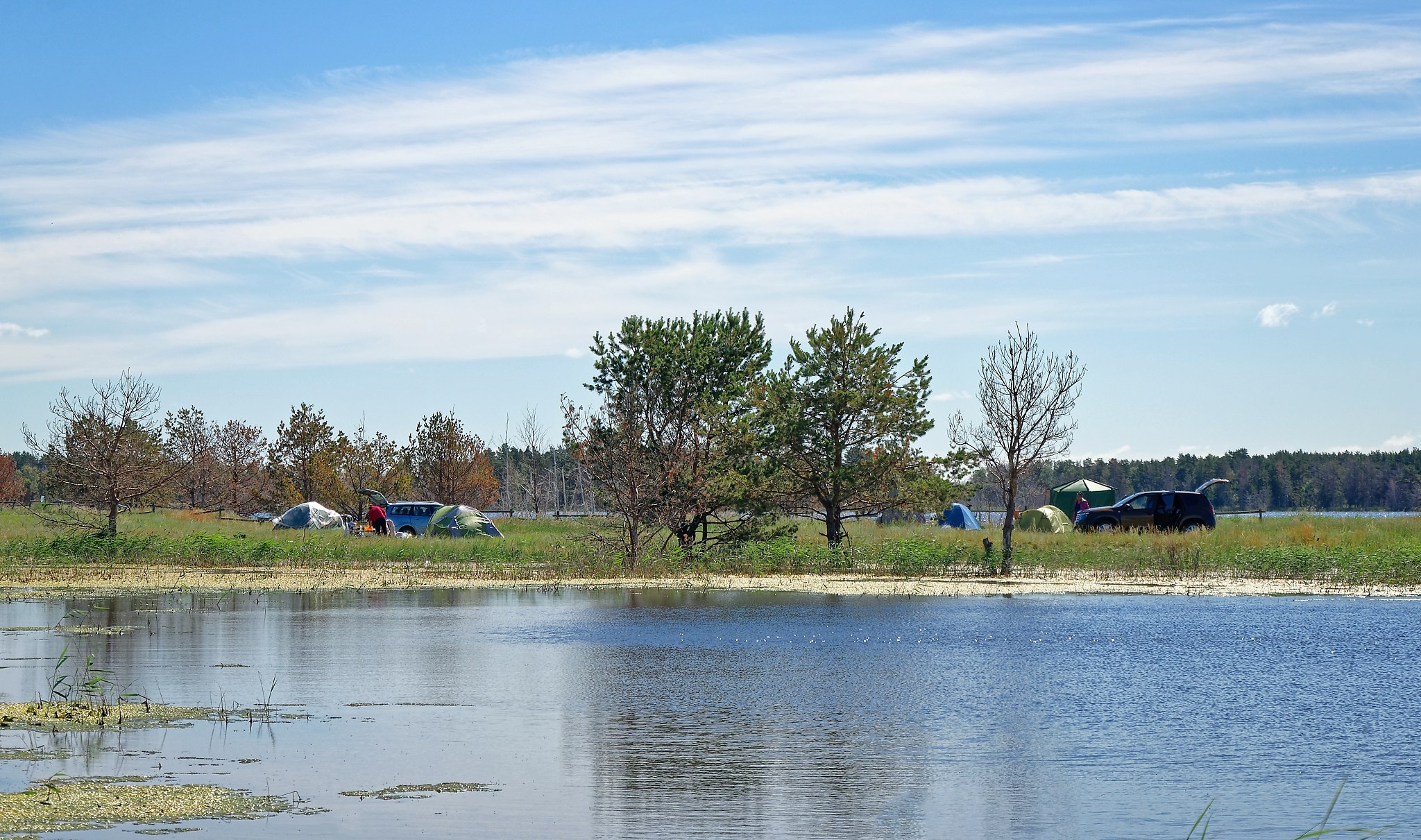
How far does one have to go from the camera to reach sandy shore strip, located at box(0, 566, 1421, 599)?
32781 mm

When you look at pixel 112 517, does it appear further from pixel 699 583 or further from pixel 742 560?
pixel 742 560

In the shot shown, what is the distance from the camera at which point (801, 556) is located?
40000 millimetres

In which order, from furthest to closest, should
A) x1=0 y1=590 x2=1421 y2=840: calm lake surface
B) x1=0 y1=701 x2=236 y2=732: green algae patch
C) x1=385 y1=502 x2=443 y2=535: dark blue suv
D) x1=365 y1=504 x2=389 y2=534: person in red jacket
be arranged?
1. x1=385 y1=502 x2=443 y2=535: dark blue suv
2. x1=365 y1=504 x2=389 y2=534: person in red jacket
3. x1=0 y1=701 x2=236 y2=732: green algae patch
4. x1=0 y1=590 x2=1421 y2=840: calm lake surface

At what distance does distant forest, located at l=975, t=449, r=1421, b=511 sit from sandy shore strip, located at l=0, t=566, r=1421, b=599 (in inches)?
4310

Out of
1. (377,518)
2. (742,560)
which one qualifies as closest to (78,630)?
(742,560)

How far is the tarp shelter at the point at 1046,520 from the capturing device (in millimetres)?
58188

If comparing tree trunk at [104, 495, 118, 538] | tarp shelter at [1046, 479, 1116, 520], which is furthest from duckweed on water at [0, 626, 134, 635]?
tarp shelter at [1046, 479, 1116, 520]

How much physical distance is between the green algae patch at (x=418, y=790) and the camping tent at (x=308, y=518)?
52119 mm

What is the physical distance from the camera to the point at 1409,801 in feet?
37.7

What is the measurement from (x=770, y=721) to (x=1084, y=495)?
5417cm

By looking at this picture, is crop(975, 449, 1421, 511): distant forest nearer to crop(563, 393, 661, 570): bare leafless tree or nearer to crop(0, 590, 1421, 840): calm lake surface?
crop(563, 393, 661, 570): bare leafless tree

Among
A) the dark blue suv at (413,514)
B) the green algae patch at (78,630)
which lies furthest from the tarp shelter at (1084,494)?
the green algae patch at (78,630)

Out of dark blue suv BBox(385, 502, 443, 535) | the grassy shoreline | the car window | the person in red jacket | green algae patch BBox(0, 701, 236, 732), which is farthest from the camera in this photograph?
dark blue suv BBox(385, 502, 443, 535)

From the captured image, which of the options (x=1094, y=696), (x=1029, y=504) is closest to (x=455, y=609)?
(x=1094, y=696)
